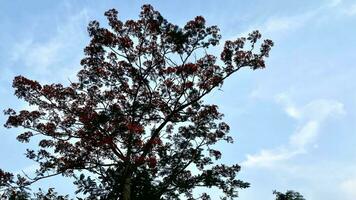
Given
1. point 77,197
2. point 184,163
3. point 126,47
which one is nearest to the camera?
point 77,197

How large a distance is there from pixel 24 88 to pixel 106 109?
3111 mm

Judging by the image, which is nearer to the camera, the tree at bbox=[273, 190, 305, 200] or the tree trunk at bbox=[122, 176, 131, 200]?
the tree trunk at bbox=[122, 176, 131, 200]

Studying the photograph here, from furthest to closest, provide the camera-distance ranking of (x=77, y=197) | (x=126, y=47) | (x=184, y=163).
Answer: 1. (x=184, y=163)
2. (x=126, y=47)
3. (x=77, y=197)

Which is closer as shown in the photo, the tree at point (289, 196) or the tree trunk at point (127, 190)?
the tree trunk at point (127, 190)

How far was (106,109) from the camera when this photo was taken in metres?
16.7

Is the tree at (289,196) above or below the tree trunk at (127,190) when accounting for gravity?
above

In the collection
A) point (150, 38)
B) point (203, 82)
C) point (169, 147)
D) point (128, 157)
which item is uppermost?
point (150, 38)

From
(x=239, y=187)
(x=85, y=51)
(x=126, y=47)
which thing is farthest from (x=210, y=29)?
(x=239, y=187)

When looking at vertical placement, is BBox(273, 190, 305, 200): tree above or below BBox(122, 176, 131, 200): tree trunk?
above

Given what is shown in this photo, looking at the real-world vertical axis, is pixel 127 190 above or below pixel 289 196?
below

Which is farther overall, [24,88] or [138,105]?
[138,105]

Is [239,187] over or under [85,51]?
under

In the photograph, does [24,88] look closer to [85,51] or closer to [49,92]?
[49,92]

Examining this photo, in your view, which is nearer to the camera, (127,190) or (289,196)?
(127,190)
